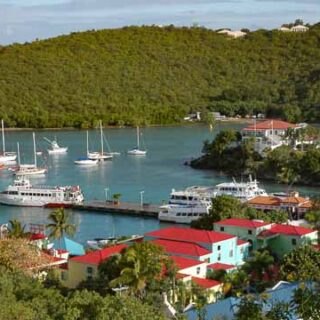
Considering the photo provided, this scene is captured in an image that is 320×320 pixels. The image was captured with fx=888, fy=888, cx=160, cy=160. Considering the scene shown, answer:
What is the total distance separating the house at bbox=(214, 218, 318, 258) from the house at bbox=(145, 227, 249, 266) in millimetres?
375

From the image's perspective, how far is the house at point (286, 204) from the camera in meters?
22.5

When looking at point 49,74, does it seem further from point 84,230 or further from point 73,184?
point 84,230

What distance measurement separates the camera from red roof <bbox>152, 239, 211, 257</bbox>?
15.0 m

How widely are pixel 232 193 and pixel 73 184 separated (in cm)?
782

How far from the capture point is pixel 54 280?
1377 centimetres

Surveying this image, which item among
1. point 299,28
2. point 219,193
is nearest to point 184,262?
point 219,193

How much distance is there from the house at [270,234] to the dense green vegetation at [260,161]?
13.3 meters

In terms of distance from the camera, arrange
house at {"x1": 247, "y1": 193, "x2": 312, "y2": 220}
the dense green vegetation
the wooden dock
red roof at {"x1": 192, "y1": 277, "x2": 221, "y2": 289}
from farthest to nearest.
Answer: the dense green vegetation < the wooden dock < house at {"x1": 247, "y1": 193, "x2": 312, "y2": 220} < red roof at {"x1": 192, "y1": 277, "x2": 221, "y2": 289}

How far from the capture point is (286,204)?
75.3 feet

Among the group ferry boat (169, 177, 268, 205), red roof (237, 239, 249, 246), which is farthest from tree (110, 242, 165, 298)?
ferry boat (169, 177, 268, 205)

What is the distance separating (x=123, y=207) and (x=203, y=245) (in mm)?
10442

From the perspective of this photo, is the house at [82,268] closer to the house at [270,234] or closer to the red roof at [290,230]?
the house at [270,234]

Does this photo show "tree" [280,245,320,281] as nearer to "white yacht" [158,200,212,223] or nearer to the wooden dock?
"white yacht" [158,200,212,223]

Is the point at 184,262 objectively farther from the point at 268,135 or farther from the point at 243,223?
the point at 268,135
